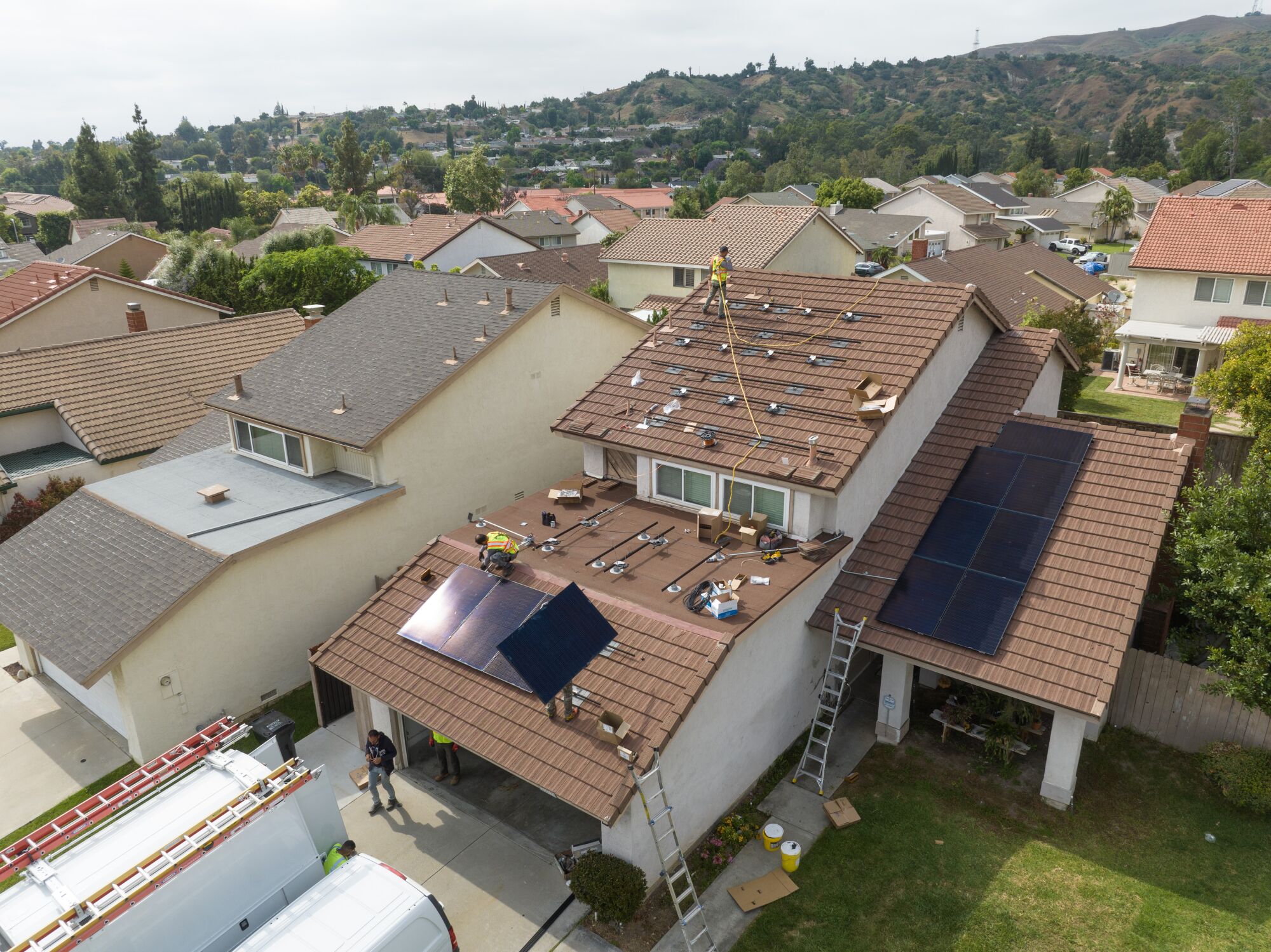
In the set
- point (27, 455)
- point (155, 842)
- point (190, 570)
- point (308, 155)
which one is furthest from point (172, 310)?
point (308, 155)

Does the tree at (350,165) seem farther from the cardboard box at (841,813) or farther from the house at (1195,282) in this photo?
the cardboard box at (841,813)

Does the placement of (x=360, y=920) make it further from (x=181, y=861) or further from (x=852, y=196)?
(x=852, y=196)

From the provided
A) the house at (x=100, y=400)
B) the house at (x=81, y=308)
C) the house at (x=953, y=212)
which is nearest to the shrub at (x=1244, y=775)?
the house at (x=100, y=400)

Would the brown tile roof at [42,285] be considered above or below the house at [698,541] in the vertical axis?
above

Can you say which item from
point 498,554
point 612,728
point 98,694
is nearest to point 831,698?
point 612,728

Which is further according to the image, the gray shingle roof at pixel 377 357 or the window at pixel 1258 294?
the window at pixel 1258 294

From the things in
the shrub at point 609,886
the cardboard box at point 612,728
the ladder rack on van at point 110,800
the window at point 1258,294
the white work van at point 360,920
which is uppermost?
the window at point 1258,294

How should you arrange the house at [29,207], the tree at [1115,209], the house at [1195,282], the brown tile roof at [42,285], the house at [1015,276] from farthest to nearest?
the house at [29,207], the tree at [1115,209], the house at [1015,276], the house at [1195,282], the brown tile roof at [42,285]

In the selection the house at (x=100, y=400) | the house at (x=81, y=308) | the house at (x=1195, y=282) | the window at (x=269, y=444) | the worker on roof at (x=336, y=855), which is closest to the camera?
the worker on roof at (x=336, y=855)
